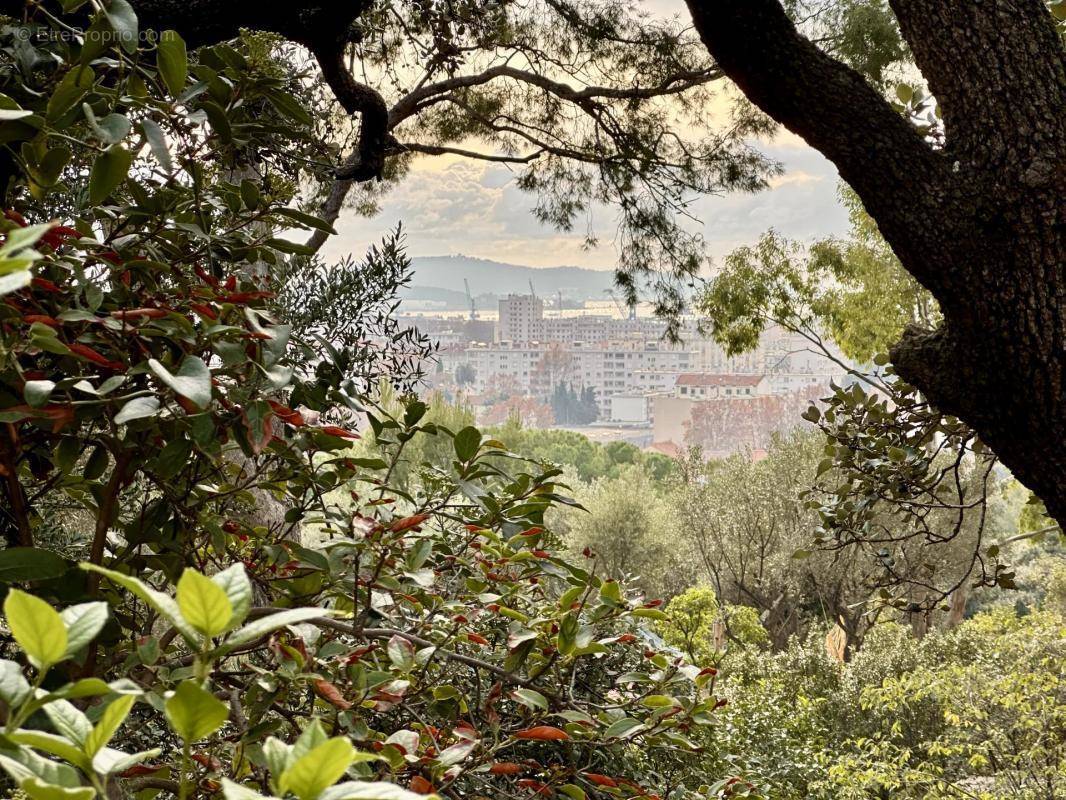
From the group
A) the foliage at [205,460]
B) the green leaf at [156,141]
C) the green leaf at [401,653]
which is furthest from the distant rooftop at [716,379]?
the green leaf at [156,141]

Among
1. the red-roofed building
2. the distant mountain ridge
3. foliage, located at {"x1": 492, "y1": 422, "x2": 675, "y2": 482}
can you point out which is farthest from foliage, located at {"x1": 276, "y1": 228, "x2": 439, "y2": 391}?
the distant mountain ridge

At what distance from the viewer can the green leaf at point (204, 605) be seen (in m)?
0.29

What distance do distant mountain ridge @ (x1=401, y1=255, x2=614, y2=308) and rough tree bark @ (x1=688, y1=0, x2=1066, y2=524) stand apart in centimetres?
3498

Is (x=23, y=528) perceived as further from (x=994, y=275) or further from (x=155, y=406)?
(x=994, y=275)

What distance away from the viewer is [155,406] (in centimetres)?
55

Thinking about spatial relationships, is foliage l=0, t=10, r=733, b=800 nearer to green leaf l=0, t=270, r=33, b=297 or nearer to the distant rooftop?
green leaf l=0, t=270, r=33, b=297

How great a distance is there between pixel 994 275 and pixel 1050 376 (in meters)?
0.17

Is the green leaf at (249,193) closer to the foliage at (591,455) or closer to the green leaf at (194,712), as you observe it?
the green leaf at (194,712)

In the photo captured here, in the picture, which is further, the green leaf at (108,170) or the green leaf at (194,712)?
the green leaf at (108,170)

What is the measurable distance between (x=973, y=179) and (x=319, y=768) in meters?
1.36

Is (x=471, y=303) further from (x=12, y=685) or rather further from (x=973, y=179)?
(x=12, y=685)

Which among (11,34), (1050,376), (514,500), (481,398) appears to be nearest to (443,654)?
(514,500)

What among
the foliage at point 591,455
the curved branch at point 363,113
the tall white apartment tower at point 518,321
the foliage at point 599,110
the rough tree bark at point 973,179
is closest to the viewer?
the rough tree bark at point 973,179

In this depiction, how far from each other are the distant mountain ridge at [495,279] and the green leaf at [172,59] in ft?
117
